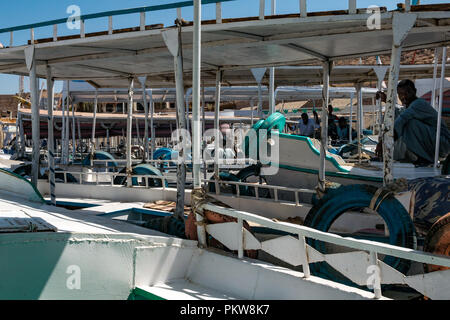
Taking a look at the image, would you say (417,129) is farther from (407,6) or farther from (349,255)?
(349,255)

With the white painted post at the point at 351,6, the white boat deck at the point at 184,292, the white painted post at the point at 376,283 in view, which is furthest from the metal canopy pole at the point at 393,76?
the white boat deck at the point at 184,292

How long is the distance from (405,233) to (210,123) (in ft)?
94.1

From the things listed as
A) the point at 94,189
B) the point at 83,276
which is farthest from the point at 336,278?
the point at 94,189

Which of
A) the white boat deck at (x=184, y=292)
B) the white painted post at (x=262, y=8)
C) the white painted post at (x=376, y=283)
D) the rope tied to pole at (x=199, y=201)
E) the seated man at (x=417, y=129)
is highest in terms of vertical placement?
the white painted post at (x=262, y=8)

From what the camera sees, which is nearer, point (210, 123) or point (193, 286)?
point (193, 286)

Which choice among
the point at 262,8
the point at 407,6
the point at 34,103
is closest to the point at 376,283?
the point at 407,6

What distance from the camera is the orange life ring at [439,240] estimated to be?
399 centimetres

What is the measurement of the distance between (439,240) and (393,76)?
1933mm

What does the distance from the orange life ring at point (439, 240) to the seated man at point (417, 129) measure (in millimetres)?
3810

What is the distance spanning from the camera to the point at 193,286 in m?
4.65

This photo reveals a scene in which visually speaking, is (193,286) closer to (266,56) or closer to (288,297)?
(288,297)

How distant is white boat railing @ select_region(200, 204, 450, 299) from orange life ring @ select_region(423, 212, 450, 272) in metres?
0.65

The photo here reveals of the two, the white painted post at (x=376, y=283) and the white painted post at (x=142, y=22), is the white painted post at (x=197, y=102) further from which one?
the white painted post at (x=376, y=283)

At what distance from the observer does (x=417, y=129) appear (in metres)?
7.91
